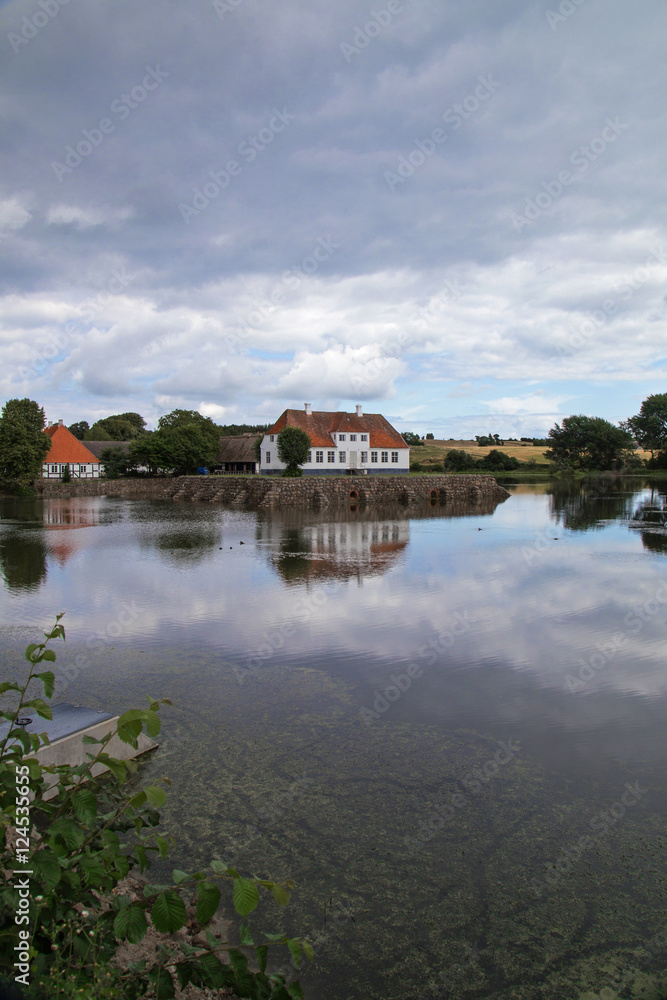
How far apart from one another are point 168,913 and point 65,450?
76.8 metres

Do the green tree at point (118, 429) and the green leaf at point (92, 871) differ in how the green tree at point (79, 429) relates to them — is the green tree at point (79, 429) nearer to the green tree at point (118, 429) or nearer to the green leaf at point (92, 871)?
the green tree at point (118, 429)

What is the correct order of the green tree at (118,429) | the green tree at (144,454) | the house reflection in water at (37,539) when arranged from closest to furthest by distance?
the house reflection in water at (37,539) → the green tree at (144,454) → the green tree at (118,429)

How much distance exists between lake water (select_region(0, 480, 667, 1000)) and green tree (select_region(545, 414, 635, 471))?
82459mm

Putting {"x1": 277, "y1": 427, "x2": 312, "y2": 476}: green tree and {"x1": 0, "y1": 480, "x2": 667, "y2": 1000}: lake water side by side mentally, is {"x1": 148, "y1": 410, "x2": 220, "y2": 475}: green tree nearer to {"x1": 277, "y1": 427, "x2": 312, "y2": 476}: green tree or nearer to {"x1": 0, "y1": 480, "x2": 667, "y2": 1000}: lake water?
{"x1": 277, "y1": 427, "x2": 312, "y2": 476}: green tree

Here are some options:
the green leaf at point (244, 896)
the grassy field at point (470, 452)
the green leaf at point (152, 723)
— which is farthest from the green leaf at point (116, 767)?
the grassy field at point (470, 452)

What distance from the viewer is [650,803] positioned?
5.30m

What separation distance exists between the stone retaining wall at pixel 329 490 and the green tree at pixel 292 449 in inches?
109

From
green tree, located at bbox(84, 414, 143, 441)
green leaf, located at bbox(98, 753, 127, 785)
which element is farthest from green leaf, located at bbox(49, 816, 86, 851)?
green tree, located at bbox(84, 414, 143, 441)

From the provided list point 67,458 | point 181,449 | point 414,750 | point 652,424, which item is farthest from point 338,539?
point 652,424

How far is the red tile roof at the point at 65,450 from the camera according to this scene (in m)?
70.9

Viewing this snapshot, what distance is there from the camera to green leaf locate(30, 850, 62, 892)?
87.4 inches

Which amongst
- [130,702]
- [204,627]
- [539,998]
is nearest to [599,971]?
[539,998]

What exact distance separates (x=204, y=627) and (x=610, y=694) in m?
6.71

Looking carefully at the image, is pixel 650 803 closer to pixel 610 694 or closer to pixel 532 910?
pixel 532 910
